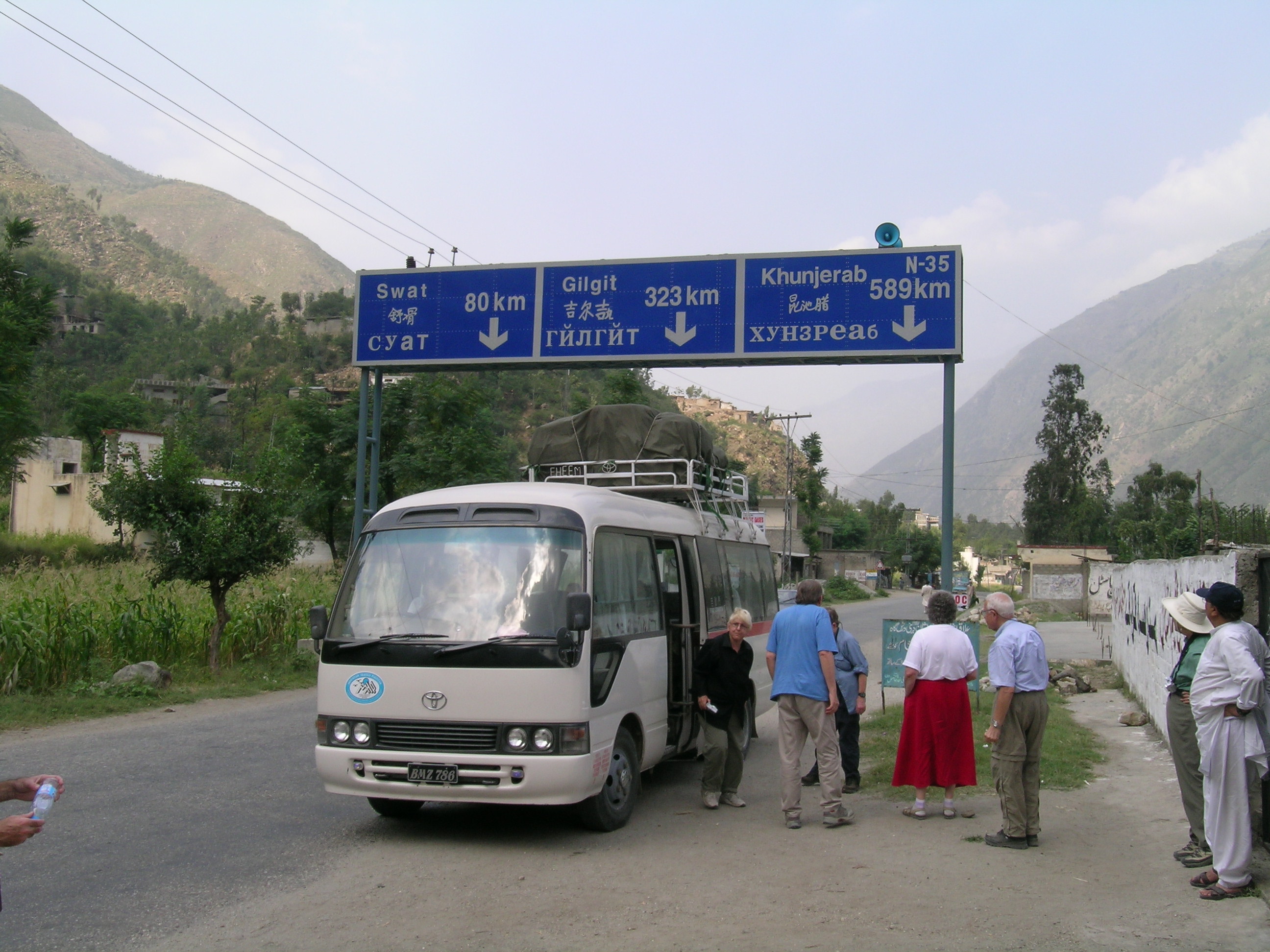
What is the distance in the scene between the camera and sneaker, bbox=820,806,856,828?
8.17 m

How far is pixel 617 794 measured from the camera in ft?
26.5

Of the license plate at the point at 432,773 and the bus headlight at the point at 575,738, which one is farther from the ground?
the bus headlight at the point at 575,738

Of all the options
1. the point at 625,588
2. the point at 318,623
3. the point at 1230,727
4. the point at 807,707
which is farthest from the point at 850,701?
the point at 318,623

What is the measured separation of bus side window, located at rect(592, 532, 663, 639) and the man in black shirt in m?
0.62

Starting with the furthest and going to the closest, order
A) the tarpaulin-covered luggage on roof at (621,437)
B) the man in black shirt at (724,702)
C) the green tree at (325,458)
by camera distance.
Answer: the green tree at (325,458), the tarpaulin-covered luggage on roof at (621,437), the man in black shirt at (724,702)

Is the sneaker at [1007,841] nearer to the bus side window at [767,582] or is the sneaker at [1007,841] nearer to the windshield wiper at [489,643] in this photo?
the windshield wiper at [489,643]

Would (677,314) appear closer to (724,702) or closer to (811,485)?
(724,702)

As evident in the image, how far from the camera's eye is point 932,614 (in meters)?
8.42

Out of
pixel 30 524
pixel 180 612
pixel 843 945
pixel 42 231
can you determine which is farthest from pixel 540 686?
pixel 42 231

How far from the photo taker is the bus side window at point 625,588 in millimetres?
7902

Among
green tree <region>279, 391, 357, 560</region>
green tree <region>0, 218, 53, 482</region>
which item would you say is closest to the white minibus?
green tree <region>0, 218, 53, 482</region>

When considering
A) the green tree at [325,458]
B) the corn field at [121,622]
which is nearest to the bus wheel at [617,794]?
the corn field at [121,622]

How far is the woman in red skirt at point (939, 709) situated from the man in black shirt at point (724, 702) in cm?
132

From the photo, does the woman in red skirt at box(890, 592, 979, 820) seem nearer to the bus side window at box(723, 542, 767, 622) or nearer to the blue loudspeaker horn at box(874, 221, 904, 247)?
the bus side window at box(723, 542, 767, 622)
